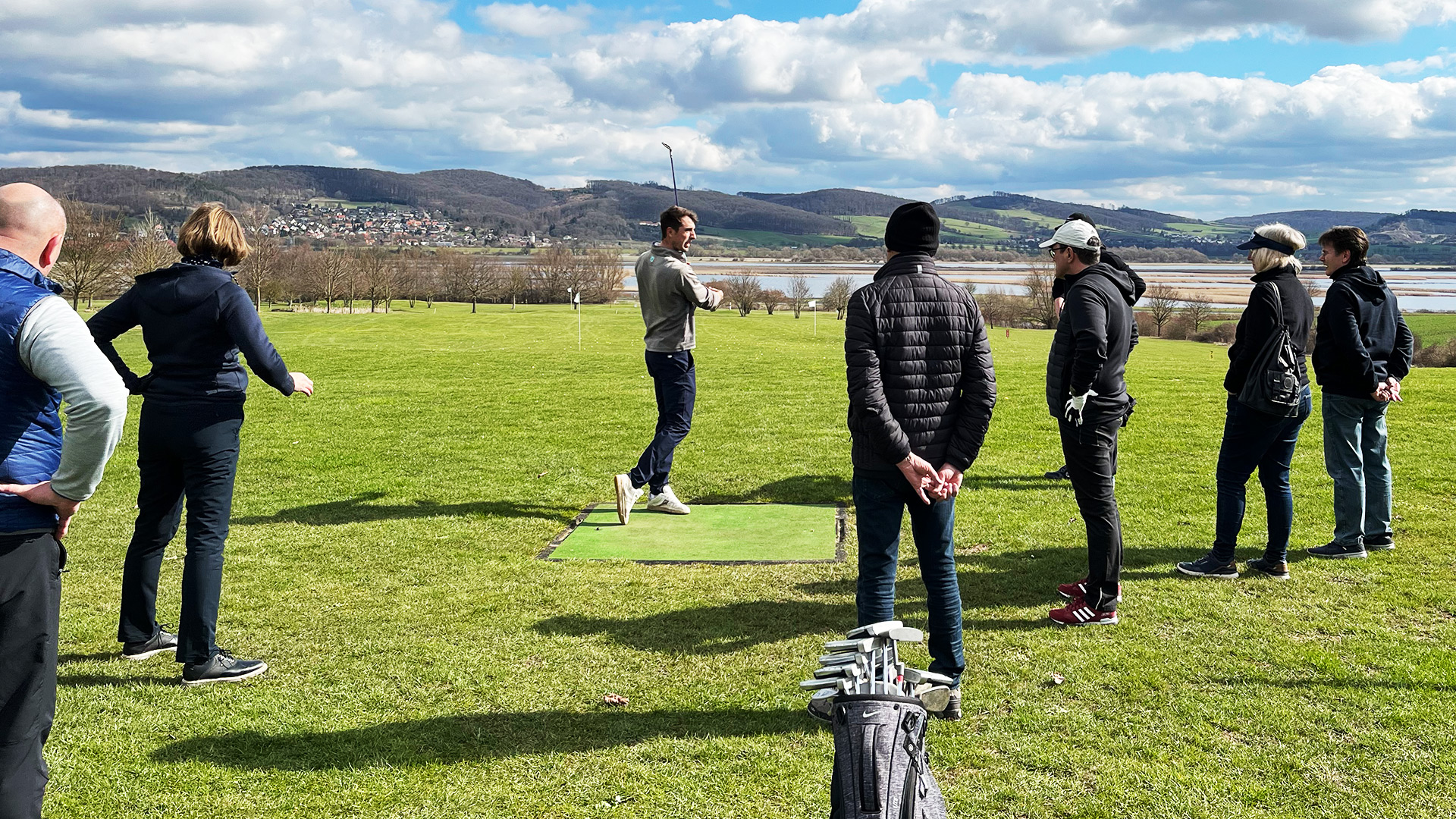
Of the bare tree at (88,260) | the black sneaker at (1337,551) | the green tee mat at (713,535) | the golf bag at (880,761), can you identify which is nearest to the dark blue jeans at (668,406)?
the green tee mat at (713,535)

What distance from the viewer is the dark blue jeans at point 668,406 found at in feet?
27.8

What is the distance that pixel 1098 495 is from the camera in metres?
5.77

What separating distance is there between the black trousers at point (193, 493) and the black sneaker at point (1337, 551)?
715cm

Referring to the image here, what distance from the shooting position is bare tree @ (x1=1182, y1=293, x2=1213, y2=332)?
239 ft

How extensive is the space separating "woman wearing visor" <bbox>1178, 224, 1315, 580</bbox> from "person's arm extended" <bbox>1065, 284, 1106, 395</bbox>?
1377 millimetres

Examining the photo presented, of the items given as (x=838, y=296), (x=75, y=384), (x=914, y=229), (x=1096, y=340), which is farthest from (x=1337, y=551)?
(x=838, y=296)

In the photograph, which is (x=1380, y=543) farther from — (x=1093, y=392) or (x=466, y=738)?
(x=466, y=738)

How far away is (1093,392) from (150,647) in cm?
538

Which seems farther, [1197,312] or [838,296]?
[838,296]

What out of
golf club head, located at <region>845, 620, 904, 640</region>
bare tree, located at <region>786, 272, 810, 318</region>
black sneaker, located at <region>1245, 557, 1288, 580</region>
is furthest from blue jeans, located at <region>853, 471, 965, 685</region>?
bare tree, located at <region>786, 272, 810, 318</region>

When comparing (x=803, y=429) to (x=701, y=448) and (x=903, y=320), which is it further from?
(x=903, y=320)

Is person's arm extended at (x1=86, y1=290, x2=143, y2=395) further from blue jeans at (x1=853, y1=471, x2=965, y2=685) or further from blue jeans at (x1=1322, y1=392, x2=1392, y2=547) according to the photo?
blue jeans at (x1=1322, y1=392, x2=1392, y2=547)

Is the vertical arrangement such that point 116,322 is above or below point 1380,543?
above

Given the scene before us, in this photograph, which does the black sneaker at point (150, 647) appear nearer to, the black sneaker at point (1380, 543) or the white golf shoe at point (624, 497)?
the white golf shoe at point (624, 497)
